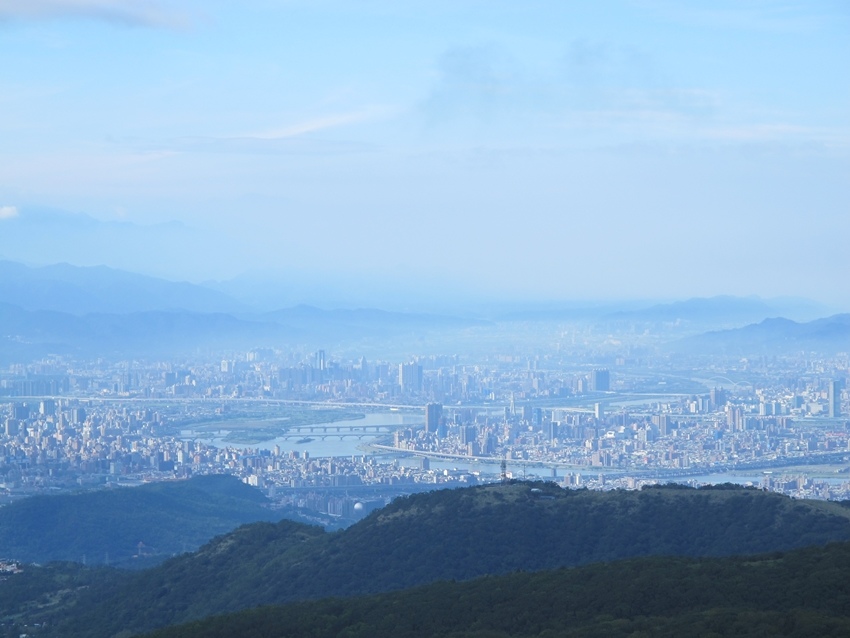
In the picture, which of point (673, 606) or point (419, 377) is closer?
point (673, 606)

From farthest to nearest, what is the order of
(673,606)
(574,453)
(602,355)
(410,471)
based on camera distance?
(602,355) < (574,453) < (410,471) < (673,606)

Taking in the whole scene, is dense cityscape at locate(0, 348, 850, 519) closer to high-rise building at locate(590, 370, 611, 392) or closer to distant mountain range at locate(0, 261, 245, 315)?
high-rise building at locate(590, 370, 611, 392)

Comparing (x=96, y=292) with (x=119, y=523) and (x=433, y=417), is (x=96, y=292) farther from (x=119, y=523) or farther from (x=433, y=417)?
(x=119, y=523)

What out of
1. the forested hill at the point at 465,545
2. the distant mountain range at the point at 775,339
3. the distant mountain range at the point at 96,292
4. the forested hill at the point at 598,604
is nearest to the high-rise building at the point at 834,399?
the distant mountain range at the point at 775,339

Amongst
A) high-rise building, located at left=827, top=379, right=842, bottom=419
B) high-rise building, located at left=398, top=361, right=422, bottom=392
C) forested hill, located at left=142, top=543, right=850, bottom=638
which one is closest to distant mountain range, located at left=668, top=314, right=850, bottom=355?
high-rise building, located at left=398, top=361, right=422, bottom=392

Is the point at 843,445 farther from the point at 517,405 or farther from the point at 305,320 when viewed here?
the point at 305,320

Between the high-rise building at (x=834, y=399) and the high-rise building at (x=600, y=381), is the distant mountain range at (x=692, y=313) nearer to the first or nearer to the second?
the high-rise building at (x=600, y=381)

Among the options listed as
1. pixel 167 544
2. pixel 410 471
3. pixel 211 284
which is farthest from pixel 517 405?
pixel 211 284
